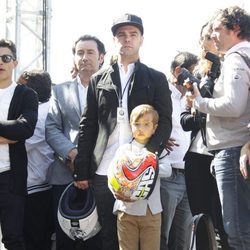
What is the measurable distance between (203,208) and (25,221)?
164 centimetres

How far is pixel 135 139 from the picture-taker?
3.34m

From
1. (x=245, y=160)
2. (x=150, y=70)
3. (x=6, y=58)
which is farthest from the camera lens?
(x=6, y=58)

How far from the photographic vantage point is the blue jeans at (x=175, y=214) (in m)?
3.80

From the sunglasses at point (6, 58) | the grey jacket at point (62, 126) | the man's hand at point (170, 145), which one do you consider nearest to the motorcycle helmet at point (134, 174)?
the man's hand at point (170, 145)

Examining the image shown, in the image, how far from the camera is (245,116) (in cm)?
293

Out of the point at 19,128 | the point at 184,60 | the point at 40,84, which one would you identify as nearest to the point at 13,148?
the point at 19,128

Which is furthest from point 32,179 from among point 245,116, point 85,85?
point 245,116

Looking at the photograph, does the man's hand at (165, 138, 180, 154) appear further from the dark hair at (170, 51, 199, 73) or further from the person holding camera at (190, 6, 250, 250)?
Result: the dark hair at (170, 51, 199, 73)

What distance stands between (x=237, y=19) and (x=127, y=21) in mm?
823

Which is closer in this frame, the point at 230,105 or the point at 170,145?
the point at 230,105

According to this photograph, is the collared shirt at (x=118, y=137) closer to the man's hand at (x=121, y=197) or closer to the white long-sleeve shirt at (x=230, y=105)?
the man's hand at (x=121, y=197)

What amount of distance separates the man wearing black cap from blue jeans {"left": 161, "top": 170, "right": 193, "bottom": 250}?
0.51m

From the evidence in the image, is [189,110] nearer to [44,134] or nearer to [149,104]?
[149,104]

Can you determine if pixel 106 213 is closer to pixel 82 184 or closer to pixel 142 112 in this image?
pixel 82 184
